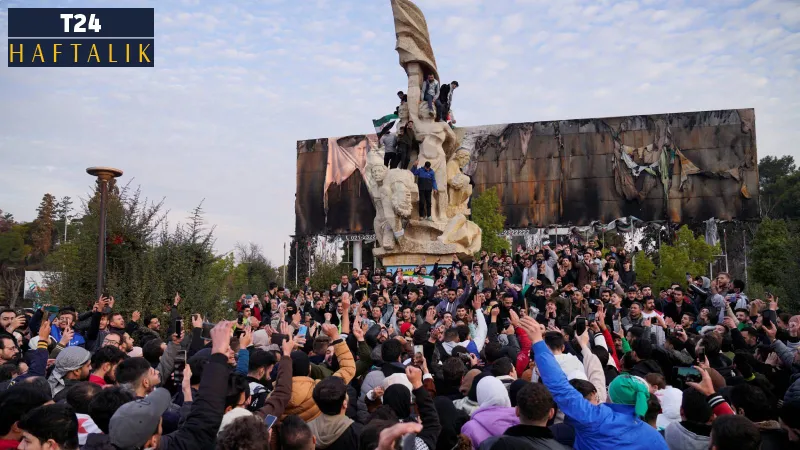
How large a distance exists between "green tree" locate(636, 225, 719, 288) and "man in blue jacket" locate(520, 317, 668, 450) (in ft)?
91.1

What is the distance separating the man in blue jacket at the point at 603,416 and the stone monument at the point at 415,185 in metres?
15.7

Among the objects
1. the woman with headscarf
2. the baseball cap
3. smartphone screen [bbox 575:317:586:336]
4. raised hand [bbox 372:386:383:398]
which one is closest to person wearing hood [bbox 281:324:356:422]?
raised hand [bbox 372:386:383:398]

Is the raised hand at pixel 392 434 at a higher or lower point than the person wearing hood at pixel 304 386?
higher

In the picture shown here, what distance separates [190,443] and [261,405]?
88 cm

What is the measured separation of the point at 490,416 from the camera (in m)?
4.17

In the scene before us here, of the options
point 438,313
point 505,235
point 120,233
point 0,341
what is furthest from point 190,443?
point 505,235

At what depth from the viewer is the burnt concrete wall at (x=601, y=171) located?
136ft

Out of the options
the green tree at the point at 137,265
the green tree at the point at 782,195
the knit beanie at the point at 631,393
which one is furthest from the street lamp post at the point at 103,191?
the green tree at the point at 782,195

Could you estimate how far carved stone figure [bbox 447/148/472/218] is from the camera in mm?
20731

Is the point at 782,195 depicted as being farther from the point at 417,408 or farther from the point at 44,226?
the point at 44,226

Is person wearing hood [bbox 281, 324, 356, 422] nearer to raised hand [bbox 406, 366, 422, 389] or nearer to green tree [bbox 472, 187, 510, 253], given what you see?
raised hand [bbox 406, 366, 422, 389]

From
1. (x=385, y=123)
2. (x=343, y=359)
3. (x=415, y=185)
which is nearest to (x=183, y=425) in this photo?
(x=343, y=359)

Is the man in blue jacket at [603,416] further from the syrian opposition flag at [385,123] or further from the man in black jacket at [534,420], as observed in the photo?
the syrian opposition flag at [385,123]

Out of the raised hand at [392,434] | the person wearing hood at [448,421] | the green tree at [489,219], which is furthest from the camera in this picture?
the green tree at [489,219]
